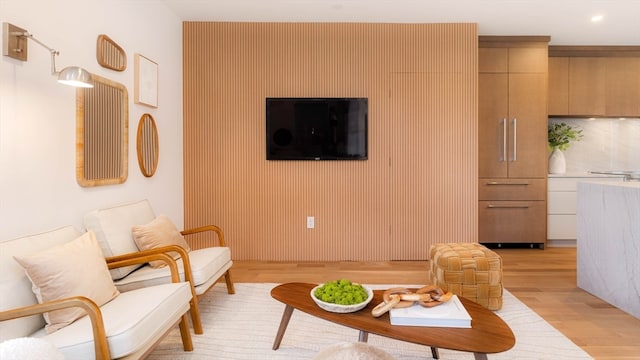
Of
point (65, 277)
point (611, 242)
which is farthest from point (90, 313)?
point (611, 242)

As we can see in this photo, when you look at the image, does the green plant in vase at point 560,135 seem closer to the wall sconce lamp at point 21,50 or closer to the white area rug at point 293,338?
the white area rug at point 293,338

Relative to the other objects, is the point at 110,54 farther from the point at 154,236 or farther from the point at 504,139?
the point at 504,139

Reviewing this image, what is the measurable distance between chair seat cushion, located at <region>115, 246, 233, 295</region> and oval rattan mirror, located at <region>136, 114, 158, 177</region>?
0.94 metres

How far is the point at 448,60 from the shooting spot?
12.8ft

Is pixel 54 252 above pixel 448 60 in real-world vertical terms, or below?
below

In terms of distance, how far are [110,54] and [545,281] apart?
409 centimetres

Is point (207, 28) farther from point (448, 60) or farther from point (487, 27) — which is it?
point (487, 27)

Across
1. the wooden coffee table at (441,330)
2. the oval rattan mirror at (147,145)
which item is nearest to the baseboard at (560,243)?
the wooden coffee table at (441,330)

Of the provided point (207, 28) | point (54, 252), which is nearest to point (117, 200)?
point (54, 252)

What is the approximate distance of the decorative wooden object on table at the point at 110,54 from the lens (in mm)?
2527

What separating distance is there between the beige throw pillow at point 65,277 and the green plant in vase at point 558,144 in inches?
204

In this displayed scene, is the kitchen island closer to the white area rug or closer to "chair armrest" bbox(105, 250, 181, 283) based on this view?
the white area rug

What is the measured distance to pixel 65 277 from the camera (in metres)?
1.66

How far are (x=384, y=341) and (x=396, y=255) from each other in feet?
5.93
